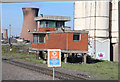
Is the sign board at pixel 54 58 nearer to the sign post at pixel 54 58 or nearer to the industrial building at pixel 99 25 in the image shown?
the sign post at pixel 54 58

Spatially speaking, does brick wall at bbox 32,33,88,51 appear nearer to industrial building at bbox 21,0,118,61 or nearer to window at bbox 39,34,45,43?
window at bbox 39,34,45,43

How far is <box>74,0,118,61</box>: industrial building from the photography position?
39812 millimetres

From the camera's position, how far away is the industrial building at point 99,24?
39.8 meters

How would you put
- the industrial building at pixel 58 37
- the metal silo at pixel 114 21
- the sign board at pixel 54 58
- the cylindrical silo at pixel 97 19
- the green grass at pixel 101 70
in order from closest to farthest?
the sign board at pixel 54 58 < the green grass at pixel 101 70 < the industrial building at pixel 58 37 < the cylindrical silo at pixel 97 19 < the metal silo at pixel 114 21

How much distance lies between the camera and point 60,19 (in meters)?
30.8

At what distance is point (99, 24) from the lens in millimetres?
41062

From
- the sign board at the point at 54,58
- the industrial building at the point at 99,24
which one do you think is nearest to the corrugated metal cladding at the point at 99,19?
the industrial building at the point at 99,24

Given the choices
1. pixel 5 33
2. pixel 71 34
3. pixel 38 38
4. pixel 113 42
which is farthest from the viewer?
pixel 5 33

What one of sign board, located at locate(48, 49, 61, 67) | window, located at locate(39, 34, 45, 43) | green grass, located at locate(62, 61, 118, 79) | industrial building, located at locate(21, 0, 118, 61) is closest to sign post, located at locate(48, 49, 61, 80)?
sign board, located at locate(48, 49, 61, 67)

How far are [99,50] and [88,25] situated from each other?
547 centimetres

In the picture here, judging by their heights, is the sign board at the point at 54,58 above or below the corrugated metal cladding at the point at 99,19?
below

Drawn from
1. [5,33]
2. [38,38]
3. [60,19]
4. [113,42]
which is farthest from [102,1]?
[5,33]

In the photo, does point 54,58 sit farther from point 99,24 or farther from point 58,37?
point 99,24

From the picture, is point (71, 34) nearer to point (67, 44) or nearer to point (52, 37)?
point (67, 44)
